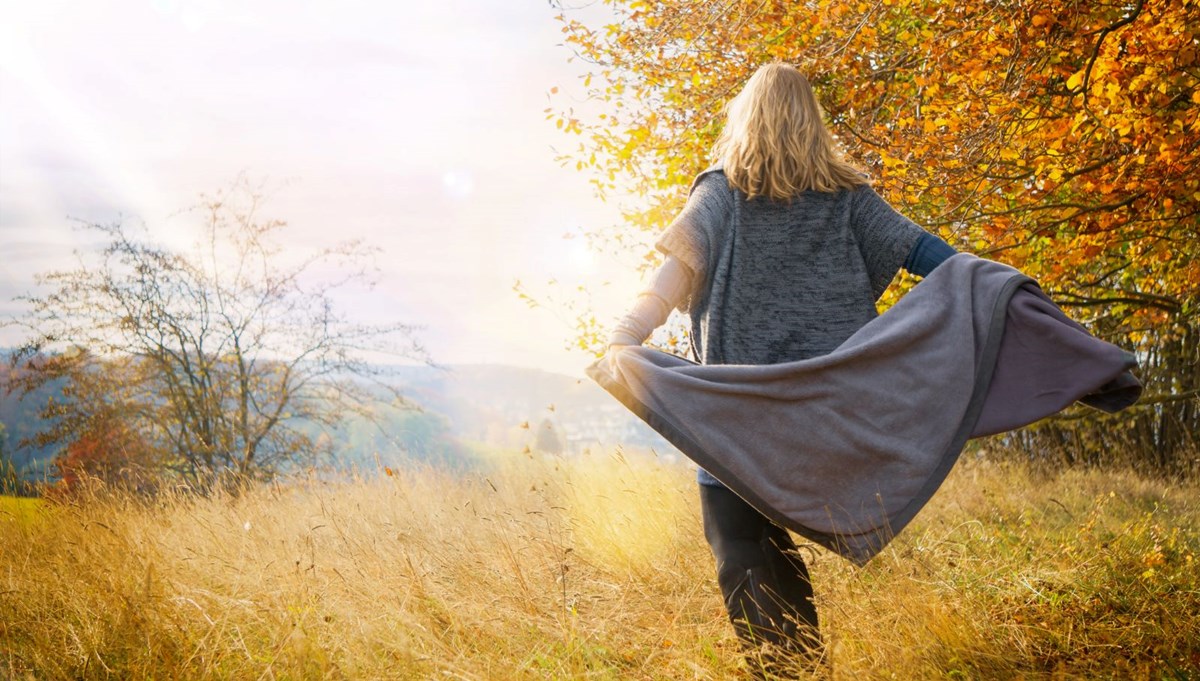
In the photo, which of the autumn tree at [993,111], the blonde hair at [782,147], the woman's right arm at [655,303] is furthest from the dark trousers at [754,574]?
the autumn tree at [993,111]

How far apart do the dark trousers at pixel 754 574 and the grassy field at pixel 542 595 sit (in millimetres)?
158

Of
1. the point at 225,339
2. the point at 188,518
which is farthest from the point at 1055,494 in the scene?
the point at 225,339

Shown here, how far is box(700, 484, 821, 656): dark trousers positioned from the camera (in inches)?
96.6

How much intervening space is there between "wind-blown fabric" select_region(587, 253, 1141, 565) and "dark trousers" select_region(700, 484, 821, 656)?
0.11 m

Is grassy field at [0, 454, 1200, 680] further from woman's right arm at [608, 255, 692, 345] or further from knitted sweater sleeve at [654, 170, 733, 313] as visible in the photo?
knitted sweater sleeve at [654, 170, 733, 313]

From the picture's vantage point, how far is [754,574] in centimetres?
244

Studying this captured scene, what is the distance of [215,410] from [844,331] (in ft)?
Result: 32.5

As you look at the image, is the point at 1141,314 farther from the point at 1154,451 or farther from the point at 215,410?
the point at 215,410

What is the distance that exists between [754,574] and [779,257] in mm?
965

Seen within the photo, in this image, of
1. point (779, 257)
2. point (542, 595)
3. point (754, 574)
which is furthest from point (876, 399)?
point (542, 595)

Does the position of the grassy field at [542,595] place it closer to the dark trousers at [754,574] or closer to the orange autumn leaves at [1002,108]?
the dark trousers at [754,574]

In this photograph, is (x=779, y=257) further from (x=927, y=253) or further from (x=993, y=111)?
(x=993, y=111)

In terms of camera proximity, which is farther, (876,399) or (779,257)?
(779,257)

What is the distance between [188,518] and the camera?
20.1 ft
